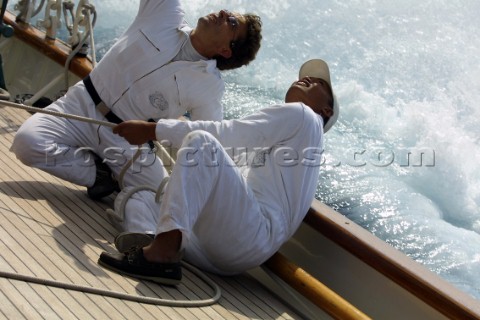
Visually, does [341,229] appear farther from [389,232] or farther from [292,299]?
[389,232]

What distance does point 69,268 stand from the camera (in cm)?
240

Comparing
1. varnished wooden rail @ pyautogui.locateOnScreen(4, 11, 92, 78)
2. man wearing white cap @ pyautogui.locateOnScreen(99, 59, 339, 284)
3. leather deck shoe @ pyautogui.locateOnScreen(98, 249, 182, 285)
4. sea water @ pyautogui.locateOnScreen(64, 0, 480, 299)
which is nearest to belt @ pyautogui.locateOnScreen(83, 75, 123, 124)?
man wearing white cap @ pyautogui.locateOnScreen(99, 59, 339, 284)

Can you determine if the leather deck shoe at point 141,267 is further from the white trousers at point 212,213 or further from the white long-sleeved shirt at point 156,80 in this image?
the white long-sleeved shirt at point 156,80

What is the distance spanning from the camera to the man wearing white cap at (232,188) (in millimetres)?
2443

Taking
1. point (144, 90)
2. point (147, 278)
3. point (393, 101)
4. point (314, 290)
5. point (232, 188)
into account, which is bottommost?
point (393, 101)

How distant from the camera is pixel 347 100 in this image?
7652 mm

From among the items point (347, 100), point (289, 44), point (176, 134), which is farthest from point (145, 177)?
point (289, 44)

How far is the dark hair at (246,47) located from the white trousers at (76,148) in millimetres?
436

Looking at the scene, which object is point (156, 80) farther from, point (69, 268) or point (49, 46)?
point (49, 46)

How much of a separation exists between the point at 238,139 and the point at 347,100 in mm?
5175

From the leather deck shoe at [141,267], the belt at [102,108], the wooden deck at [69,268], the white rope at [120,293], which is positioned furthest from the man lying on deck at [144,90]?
the white rope at [120,293]

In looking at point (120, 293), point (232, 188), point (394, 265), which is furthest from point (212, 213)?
point (394, 265)

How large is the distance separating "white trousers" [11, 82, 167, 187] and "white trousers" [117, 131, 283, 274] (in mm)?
314

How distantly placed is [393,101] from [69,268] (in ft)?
19.0
